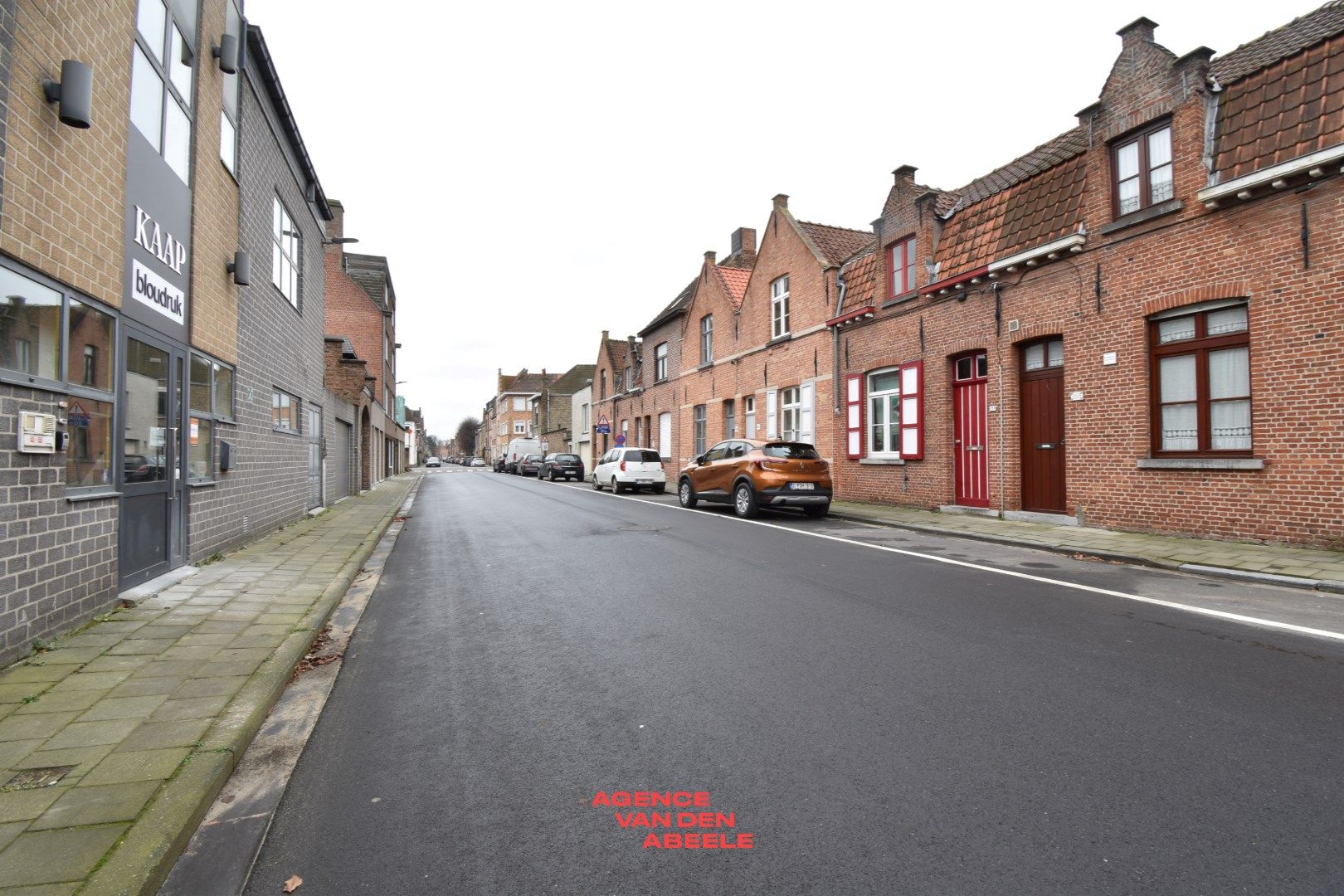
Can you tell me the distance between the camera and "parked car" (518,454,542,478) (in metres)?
43.2

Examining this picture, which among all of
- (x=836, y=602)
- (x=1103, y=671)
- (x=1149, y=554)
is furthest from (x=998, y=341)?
(x=1103, y=671)

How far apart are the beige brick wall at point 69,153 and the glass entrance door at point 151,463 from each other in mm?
873

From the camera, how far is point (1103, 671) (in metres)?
4.13

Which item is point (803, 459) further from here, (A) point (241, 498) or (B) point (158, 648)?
(B) point (158, 648)

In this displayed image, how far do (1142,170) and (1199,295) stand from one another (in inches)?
88.7

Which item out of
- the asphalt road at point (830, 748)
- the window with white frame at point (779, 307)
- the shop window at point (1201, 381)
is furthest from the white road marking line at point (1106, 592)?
the window with white frame at point (779, 307)

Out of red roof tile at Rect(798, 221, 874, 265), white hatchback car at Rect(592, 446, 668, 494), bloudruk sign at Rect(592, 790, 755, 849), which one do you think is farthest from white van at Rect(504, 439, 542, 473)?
bloudruk sign at Rect(592, 790, 755, 849)

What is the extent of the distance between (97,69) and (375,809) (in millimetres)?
5827

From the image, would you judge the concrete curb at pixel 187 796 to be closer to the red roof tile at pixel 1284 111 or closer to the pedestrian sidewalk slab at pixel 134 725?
the pedestrian sidewalk slab at pixel 134 725

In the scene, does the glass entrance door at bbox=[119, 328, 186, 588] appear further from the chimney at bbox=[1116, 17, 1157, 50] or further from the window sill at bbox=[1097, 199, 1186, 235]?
the chimney at bbox=[1116, 17, 1157, 50]

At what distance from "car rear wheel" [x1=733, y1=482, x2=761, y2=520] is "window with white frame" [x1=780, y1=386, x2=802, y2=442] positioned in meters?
5.33

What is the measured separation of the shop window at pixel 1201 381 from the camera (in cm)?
Answer: 912

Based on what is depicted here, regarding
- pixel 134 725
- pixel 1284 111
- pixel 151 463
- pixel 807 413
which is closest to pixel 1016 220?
pixel 1284 111

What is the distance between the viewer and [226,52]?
8062 mm
